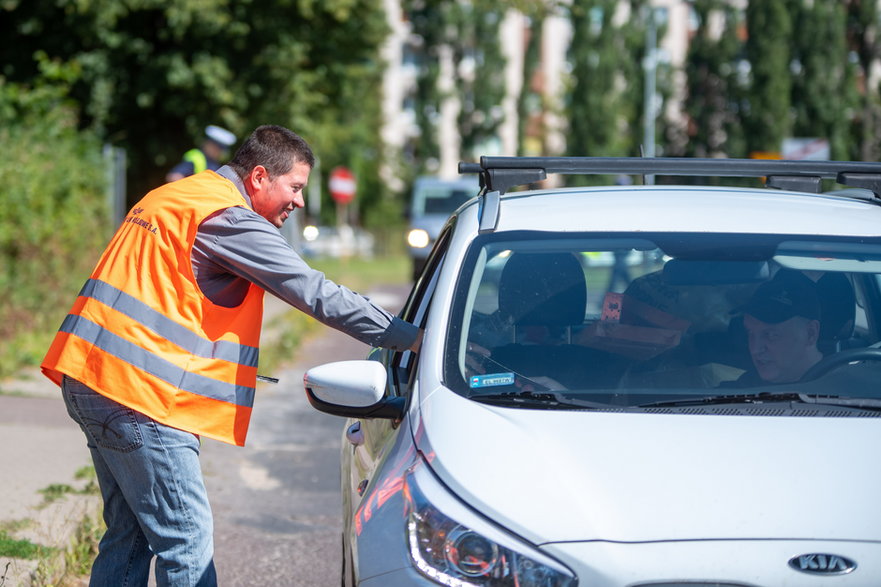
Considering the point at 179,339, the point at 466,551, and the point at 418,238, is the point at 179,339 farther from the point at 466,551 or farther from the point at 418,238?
the point at 418,238

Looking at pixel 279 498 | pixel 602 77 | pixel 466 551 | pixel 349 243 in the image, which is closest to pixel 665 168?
pixel 466 551

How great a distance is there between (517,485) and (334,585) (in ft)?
8.21

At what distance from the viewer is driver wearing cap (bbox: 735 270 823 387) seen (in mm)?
3525

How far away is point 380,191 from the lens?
7219cm

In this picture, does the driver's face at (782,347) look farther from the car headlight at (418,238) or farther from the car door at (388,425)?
the car headlight at (418,238)

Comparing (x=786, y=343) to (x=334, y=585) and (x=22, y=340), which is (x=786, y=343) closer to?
(x=334, y=585)

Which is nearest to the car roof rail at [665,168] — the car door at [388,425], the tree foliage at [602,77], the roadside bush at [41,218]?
the car door at [388,425]

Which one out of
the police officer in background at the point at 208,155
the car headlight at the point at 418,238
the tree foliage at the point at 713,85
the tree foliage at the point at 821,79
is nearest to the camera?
the police officer in background at the point at 208,155

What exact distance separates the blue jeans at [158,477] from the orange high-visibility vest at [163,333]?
2.2 inches

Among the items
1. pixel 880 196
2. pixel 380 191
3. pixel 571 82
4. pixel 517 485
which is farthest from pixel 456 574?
pixel 380 191

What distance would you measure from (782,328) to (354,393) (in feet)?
4.04

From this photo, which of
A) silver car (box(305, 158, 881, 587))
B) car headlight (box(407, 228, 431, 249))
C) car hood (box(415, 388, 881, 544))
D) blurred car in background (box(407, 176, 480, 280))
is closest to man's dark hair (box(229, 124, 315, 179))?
silver car (box(305, 158, 881, 587))

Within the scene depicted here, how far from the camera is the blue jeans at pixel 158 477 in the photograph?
11.3 feet

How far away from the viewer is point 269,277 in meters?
3.50
